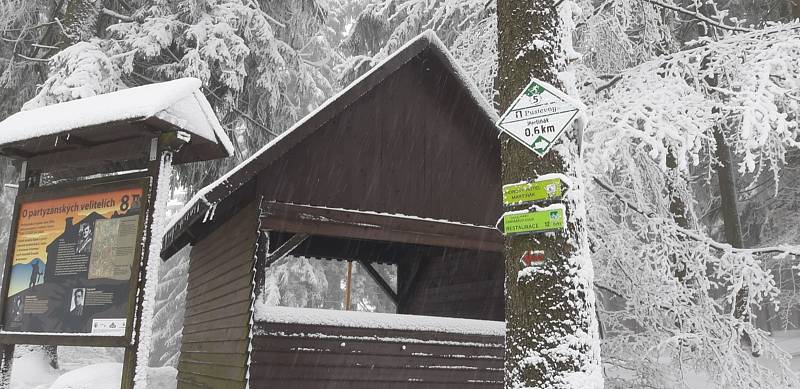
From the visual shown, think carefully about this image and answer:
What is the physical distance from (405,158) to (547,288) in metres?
4.81

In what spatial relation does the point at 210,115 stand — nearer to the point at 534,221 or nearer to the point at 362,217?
the point at 362,217

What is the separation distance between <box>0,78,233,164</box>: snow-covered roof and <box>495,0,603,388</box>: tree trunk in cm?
272

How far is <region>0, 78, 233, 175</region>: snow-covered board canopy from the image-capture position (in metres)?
5.17

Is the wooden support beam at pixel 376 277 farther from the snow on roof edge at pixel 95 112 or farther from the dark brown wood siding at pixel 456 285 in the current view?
the snow on roof edge at pixel 95 112

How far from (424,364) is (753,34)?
608 cm

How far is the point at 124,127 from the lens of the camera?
5.42 metres

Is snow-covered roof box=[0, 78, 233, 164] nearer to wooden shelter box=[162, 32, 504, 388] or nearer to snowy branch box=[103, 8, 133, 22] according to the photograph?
wooden shelter box=[162, 32, 504, 388]

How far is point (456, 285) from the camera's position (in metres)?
11.5

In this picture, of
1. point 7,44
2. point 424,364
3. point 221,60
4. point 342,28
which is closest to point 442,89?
point 424,364

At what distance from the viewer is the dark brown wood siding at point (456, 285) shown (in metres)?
10.6

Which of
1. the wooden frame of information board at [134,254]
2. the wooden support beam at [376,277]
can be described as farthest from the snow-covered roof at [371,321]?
the wooden support beam at [376,277]

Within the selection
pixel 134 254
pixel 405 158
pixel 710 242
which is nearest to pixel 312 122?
pixel 405 158

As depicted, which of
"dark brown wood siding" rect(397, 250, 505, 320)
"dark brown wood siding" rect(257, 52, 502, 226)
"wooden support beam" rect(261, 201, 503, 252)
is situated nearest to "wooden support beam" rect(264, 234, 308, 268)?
"wooden support beam" rect(261, 201, 503, 252)

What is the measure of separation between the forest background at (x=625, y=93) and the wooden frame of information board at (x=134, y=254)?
4.23 meters
